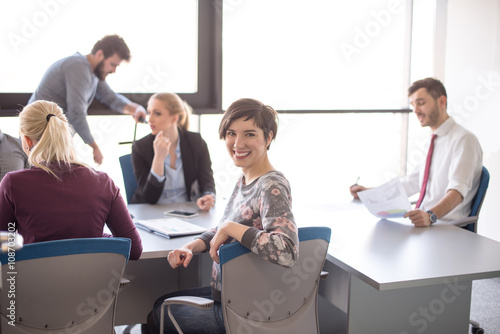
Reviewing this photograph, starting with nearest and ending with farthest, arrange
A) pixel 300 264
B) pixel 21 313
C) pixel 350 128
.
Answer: pixel 21 313 < pixel 300 264 < pixel 350 128

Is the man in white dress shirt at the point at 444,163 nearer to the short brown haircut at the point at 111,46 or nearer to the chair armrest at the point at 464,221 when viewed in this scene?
the chair armrest at the point at 464,221

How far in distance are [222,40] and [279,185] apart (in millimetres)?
2675

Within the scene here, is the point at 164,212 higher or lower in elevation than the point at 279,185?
lower

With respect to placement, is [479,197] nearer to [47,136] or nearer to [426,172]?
[426,172]

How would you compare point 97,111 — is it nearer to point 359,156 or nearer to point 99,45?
point 99,45

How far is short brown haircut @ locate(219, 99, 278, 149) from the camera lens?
1.98 metres

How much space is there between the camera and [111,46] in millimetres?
3711

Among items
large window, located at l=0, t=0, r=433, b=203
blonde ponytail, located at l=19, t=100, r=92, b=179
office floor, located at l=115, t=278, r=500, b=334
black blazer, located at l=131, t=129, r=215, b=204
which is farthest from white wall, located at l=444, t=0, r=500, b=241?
blonde ponytail, located at l=19, t=100, r=92, b=179

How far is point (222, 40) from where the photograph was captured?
427 centimetres

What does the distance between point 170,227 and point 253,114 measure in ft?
2.62

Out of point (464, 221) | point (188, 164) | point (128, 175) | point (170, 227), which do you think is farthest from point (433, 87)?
point (128, 175)

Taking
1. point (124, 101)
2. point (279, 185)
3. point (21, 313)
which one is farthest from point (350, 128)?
point (21, 313)

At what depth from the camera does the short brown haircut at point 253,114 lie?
198cm

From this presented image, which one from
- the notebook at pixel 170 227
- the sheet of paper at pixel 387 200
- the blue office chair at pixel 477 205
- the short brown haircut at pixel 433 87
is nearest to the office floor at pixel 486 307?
the blue office chair at pixel 477 205
